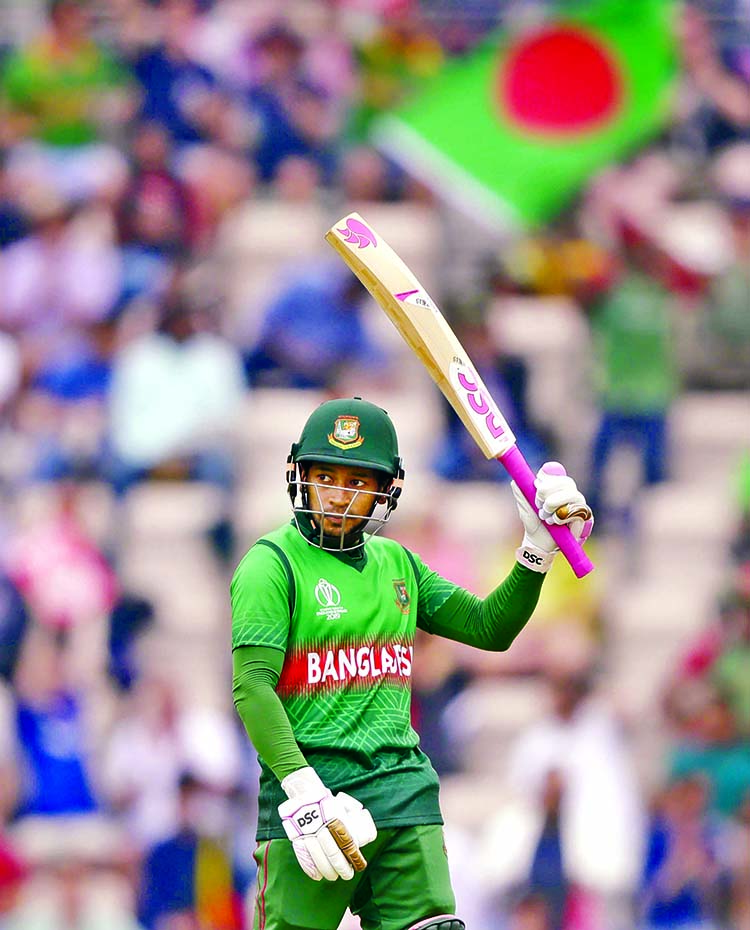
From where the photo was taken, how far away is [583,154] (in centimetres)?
1341

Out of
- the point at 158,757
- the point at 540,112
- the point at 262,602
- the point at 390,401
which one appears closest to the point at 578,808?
the point at 158,757

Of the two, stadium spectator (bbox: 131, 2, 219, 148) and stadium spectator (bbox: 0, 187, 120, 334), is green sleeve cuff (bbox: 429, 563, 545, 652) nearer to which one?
stadium spectator (bbox: 0, 187, 120, 334)

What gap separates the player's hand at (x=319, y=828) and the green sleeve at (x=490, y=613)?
0.76 metres

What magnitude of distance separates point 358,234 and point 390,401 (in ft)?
22.9

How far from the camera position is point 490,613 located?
563 cm

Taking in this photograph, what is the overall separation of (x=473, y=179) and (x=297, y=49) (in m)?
1.44

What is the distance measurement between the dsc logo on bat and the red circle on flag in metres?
8.04

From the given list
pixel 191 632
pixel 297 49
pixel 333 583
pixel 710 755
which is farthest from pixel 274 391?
pixel 333 583

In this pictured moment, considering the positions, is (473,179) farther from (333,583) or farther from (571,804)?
(333,583)

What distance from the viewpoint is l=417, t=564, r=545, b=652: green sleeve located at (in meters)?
5.58

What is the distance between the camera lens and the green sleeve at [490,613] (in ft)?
18.3

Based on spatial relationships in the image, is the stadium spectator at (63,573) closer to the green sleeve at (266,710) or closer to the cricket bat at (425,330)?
the cricket bat at (425,330)

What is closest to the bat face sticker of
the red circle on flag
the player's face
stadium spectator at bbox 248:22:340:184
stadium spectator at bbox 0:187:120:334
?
the player's face

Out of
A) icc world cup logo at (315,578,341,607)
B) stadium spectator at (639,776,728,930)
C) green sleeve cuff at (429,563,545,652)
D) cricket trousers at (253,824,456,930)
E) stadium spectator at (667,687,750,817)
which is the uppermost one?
icc world cup logo at (315,578,341,607)
